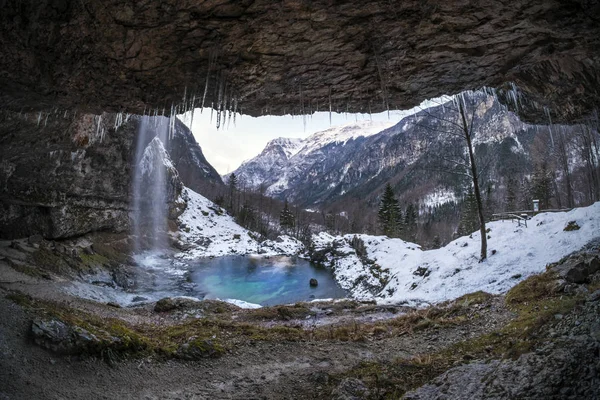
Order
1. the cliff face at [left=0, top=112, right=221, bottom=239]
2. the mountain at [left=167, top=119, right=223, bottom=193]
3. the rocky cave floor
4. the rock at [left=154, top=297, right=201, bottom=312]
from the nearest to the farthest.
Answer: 1. the rocky cave floor
2. the rock at [left=154, top=297, right=201, bottom=312]
3. the cliff face at [left=0, top=112, right=221, bottom=239]
4. the mountain at [left=167, top=119, right=223, bottom=193]

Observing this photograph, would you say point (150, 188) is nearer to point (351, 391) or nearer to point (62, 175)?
point (62, 175)

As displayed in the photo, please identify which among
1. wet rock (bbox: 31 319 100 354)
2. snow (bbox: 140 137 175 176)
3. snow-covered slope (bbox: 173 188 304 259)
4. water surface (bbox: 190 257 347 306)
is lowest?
water surface (bbox: 190 257 347 306)

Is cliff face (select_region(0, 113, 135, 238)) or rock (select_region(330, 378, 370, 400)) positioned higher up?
cliff face (select_region(0, 113, 135, 238))

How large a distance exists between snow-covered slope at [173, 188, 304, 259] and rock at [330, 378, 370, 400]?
4626cm

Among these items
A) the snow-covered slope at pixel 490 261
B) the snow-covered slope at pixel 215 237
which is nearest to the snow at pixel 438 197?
the snow-covered slope at pixel 215 237

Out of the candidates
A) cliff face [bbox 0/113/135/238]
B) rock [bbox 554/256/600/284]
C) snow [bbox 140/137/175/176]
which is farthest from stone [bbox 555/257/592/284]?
snow [bbox 140/137/175/176]

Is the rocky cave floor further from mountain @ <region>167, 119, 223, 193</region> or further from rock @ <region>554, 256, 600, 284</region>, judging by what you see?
mountain @ <region>167, 119, 223, 193</region>

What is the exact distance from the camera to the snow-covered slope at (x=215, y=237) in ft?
179

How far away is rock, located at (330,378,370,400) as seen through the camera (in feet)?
17.3

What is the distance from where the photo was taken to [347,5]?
19.8 feet

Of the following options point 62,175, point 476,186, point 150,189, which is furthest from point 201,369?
point 150,189

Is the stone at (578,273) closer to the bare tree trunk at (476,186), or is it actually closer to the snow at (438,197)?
the bare tree trunk at (476,186)

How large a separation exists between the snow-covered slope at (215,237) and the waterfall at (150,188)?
16.4ft

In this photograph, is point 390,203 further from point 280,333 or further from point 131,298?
point 280,333
